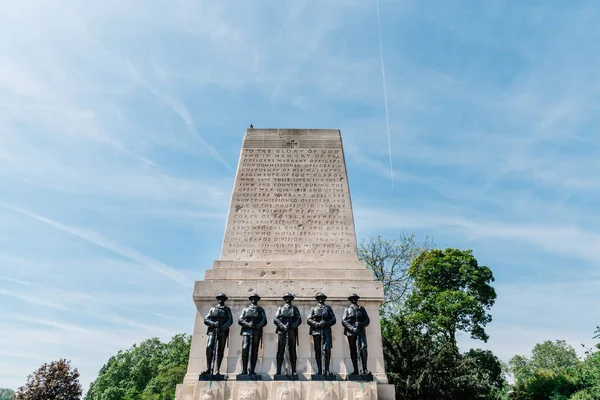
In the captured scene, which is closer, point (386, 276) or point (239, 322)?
point (239, 322)

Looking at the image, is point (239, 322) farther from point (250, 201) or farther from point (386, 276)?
point (386, 276)

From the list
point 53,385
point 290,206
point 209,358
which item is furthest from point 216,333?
point 53,385

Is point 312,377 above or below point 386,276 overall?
below

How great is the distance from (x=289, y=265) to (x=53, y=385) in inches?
1193

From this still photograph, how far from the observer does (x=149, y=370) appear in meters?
52.2

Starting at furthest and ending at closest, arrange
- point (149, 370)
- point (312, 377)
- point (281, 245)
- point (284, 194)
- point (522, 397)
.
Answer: point (149, 370) → point (522, 397) → point (284, 194) → point (281, 245) → point (312, 377)

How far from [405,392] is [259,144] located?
11.4 meters

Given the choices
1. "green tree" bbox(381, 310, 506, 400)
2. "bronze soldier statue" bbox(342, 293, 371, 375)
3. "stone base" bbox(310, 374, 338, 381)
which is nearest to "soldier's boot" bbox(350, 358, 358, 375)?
"bronze soldier statue" bbox(342, 293, 371, 375)

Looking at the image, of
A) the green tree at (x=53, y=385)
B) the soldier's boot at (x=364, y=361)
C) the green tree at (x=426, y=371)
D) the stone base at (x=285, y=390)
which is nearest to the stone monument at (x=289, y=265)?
the stone base at (x=285, y=390)

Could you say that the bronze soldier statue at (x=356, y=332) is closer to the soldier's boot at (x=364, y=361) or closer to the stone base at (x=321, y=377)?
the soldier's boot at (x=364, y=361)

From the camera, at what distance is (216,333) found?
416 inches

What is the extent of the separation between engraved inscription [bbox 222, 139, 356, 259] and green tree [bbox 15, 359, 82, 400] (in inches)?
1141

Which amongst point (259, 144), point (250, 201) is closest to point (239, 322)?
A: point (250, 201)

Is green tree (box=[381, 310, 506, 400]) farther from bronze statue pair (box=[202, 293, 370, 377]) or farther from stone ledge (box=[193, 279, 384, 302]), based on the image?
bronze statue pair (box=[202, 293, 370, 377])
